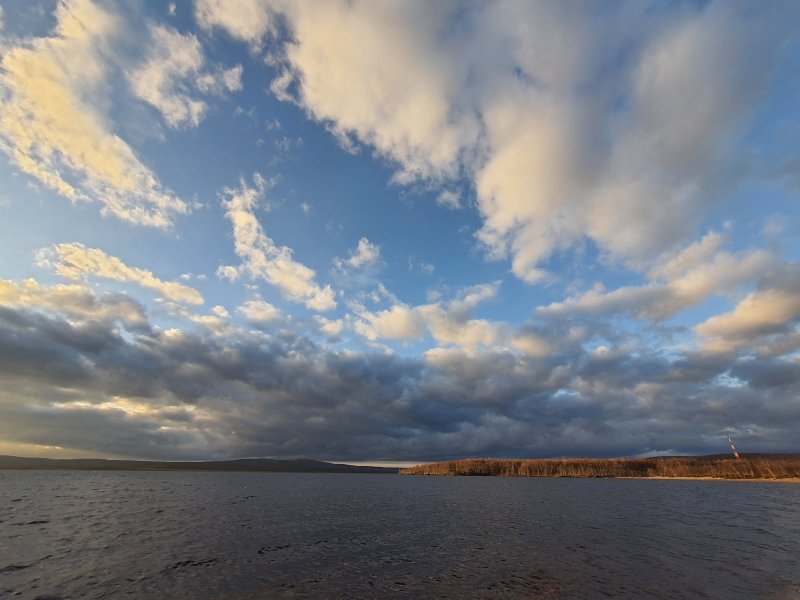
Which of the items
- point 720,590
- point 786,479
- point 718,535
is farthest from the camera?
point 786,479

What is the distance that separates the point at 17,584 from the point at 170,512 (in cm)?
4376

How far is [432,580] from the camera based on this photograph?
28.0m

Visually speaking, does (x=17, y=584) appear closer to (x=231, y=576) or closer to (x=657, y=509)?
(x=231, y=576)

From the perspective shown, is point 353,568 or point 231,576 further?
point 353,568

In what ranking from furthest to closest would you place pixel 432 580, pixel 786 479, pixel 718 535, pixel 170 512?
pixel 786 479
pixel 170 512
pixel 718 535
pixel 432 580

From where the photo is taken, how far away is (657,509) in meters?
75.0

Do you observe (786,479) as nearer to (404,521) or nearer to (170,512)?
(404,521)

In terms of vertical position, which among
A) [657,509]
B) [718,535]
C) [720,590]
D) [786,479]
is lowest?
[720,590]

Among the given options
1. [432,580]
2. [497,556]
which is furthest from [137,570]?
[497,556]

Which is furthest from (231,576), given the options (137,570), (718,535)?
(718,535)

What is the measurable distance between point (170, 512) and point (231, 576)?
46.4 m

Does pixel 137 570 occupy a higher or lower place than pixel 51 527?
lower

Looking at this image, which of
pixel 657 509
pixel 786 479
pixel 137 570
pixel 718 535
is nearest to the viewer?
pixel 137 570

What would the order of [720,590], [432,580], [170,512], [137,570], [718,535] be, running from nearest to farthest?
1. [720,590]
2. [432,580]
3. [137,570]
4. [718,535]
5. [170,512]
